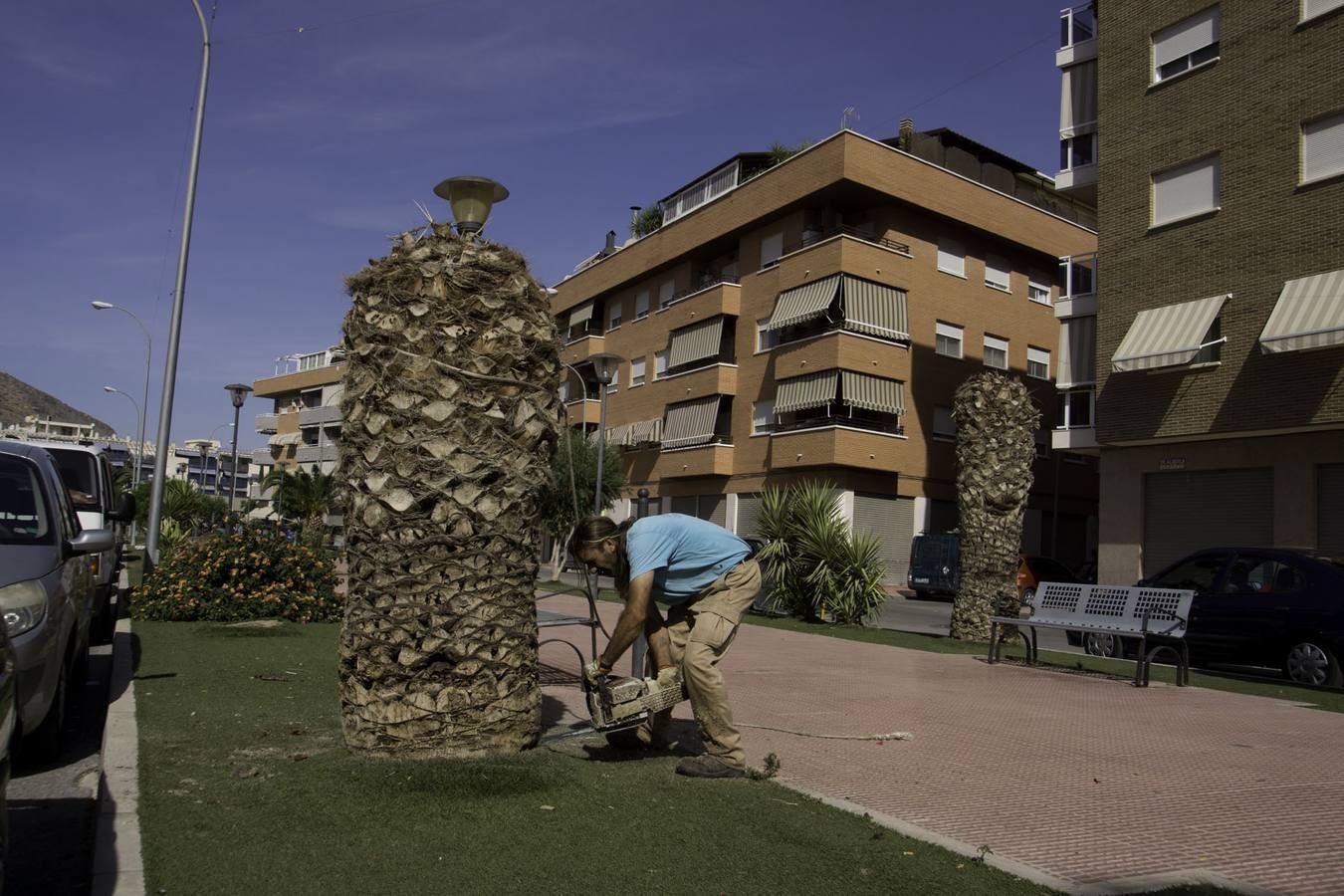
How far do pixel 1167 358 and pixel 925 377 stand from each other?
528 inches

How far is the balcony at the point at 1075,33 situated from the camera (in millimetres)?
27906

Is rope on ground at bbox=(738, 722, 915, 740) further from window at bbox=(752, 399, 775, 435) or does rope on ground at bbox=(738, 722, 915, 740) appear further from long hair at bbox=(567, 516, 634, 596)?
window at bbox=(752, 399, 775, 435)

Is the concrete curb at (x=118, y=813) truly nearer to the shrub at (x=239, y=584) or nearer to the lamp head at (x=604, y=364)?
the shrub at (x=239, y=584)

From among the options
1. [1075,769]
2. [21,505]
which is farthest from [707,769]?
[21,505]

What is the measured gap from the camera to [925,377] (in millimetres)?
35688

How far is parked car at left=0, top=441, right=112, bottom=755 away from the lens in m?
5.50

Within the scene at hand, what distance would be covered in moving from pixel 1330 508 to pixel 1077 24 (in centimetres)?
1419

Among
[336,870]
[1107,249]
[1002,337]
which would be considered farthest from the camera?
[1002,337]

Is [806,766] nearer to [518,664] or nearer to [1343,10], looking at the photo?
[518,664]

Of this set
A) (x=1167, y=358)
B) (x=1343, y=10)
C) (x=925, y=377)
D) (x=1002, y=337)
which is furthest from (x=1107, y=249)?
(x=1002, y=337)

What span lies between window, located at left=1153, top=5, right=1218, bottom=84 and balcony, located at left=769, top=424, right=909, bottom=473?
42.2ft

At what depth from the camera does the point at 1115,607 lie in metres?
11.3

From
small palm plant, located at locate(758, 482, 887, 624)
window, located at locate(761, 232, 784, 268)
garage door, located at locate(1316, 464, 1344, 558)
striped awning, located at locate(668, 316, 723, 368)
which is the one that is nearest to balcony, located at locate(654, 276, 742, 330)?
striped awning, located at locate(668, 316, 723, 368)

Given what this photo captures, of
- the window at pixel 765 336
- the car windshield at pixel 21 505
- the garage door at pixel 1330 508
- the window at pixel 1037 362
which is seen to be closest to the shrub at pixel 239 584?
the car windshield at pixel 21 505
